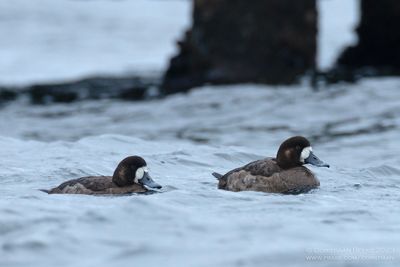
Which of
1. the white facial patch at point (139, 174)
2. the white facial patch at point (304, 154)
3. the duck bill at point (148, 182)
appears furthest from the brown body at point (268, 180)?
the white facial patch at point (139, 174)

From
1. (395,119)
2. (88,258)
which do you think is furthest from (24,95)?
(88,258)

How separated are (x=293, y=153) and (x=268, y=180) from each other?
534 millimetres

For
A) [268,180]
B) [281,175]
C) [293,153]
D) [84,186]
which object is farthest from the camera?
[293,153]

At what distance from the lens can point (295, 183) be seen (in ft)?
37.0

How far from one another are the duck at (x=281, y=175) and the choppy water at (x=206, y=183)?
19cm

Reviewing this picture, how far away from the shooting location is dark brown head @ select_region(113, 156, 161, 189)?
11.1m

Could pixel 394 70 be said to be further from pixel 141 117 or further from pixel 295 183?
pixel 295 183

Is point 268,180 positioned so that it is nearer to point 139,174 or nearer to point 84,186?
point 139,174

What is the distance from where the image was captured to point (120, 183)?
11070 mm

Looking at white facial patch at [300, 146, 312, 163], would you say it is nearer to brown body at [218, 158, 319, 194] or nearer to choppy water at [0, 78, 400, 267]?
brown body at [218, 158, 319, 194]

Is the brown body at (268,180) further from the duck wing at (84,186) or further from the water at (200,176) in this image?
the duck wing at (84,186)

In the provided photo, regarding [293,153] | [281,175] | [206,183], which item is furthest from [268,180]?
[206,183]

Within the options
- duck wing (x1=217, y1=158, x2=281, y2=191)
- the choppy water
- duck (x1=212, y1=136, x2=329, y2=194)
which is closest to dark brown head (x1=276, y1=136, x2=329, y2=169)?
duck (x1=212, y1=136, x2=329, y2=194)

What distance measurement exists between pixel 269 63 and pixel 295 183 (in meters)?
12.2
